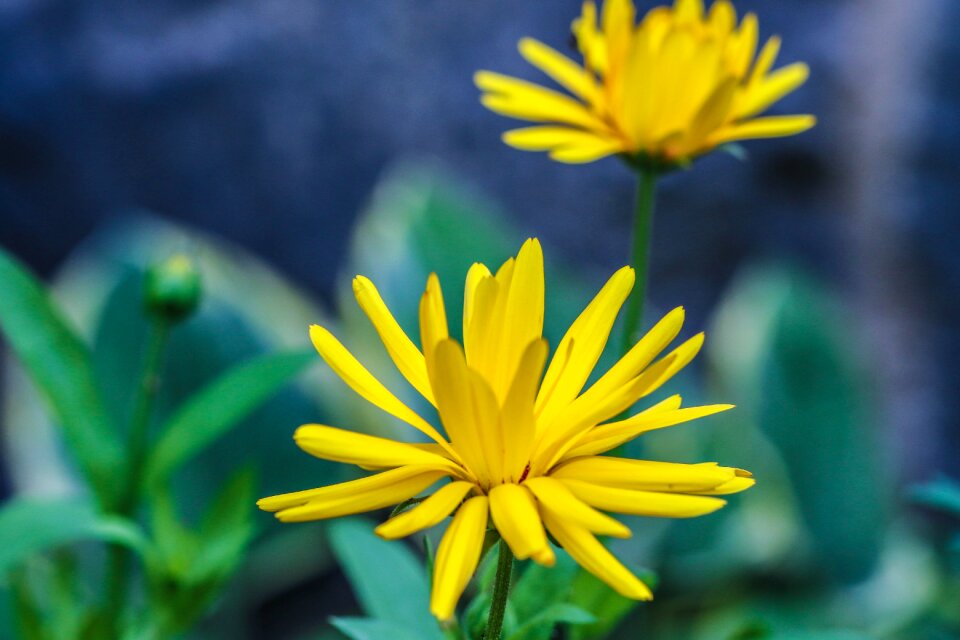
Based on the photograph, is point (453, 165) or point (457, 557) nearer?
point (457, 557)

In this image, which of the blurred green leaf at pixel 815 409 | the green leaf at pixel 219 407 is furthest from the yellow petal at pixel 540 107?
the blurred green leaf at pixel 815 409

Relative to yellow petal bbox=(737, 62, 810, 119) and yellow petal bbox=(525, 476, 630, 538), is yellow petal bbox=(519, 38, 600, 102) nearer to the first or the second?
yellow petal bbox=(737, 62, 810, 119)

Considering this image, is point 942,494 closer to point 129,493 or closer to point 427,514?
point 427,514

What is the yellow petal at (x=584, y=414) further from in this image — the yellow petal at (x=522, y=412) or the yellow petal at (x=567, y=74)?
the yellow petal at (x=567, y=74)

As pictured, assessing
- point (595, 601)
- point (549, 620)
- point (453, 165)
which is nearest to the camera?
point (549, 620)

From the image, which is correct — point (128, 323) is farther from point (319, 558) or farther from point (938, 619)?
point (938, 619)

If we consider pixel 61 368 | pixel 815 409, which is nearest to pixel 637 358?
pixel 61 368
